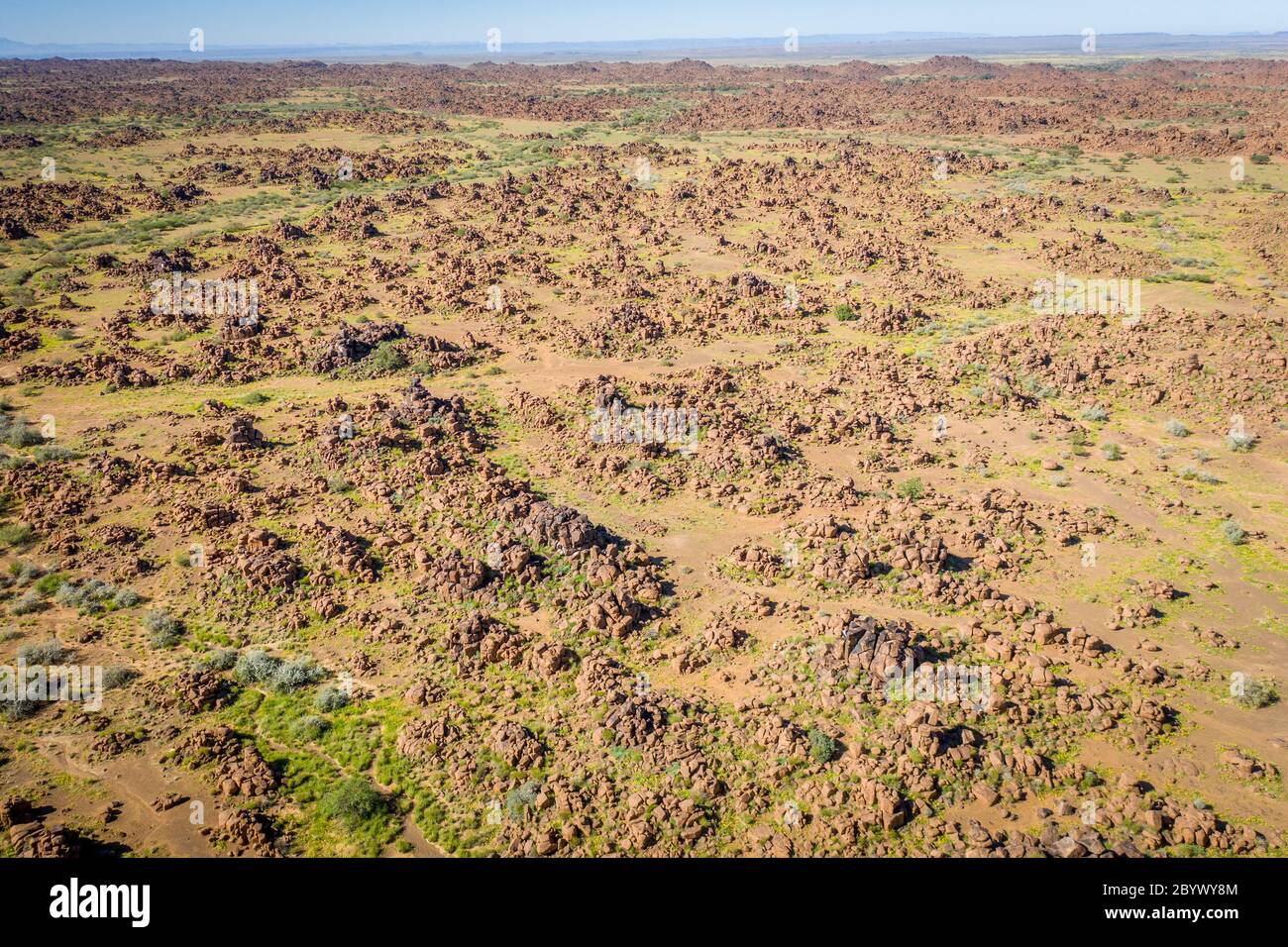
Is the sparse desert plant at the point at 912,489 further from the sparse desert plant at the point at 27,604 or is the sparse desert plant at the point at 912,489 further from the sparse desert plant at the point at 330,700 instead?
the sparse desert plant at the point at 27,604

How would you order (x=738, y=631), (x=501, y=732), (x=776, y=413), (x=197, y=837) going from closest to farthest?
(x=197, y=837) → (x=501, y=732) → (x=738, y=631) → (x=776, y=413)

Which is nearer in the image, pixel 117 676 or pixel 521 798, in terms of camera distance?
pixel 521 798

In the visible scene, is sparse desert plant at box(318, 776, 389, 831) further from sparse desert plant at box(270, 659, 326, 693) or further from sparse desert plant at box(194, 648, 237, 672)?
sparse desert plant at box(194, 648, 237, 672)

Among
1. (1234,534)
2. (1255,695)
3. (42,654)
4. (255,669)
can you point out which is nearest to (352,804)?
(255,669)

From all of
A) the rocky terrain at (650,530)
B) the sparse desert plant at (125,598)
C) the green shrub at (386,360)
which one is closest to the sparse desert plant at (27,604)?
the rocky terrain at (650,530)

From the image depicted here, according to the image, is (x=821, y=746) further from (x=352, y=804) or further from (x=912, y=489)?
(x=912, y=489)

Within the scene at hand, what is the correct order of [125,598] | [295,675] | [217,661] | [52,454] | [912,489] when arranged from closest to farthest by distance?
[295,675] < [217,661] < [125,598] < [912,489] < [52,454]

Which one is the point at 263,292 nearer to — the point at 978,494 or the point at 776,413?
the point at 776,413

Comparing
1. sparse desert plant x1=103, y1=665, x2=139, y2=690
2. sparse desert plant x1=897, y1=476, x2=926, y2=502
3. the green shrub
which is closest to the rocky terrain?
sparse desert plant x1=103, y1=665, x2=139, y2=690
